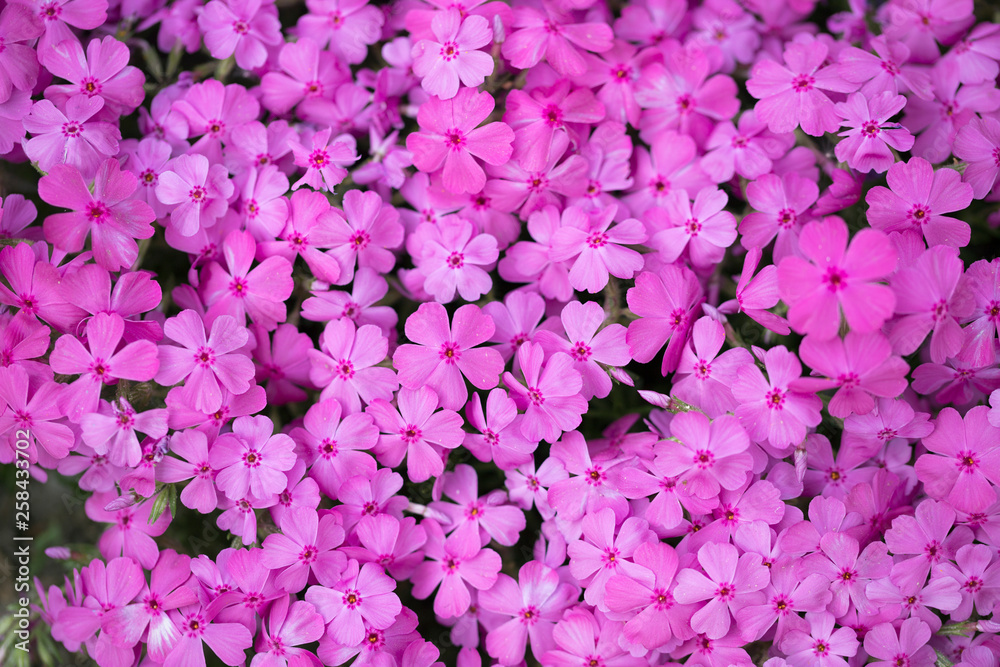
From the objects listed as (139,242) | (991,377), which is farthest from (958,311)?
(139,242)

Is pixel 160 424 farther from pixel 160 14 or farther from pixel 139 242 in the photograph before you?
pixel 160 14

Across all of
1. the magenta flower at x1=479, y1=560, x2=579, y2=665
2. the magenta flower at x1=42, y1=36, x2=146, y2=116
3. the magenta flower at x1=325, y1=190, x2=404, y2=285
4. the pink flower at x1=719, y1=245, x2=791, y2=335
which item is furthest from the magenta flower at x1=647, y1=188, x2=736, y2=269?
the magenta flower at x1=42, y1=36, x2=146, y2=116

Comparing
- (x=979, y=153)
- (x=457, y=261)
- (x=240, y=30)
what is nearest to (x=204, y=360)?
(x=457, y=261)

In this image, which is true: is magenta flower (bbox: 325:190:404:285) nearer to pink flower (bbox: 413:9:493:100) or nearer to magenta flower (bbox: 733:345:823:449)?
pink flower (bbox: 413:9:493:100)

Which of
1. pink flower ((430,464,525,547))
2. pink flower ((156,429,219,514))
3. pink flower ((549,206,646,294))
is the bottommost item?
pink flower ((430,464,525,547))

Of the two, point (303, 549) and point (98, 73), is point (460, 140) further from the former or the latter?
point (303, 549)

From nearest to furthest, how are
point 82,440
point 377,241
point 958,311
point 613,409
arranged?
1. point 958,311
2. point 82,440
3. point 377,241
4. point 613,409
